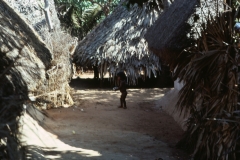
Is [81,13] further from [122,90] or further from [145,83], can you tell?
[122,90]

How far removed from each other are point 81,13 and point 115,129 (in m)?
14.1

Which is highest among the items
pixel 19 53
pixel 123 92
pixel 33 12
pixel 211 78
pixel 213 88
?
pixel 33 12

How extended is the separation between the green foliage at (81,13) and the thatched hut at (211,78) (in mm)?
14705

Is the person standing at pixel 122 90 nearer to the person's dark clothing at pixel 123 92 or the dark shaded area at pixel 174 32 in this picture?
the person's dark clothing at pixel 123 92

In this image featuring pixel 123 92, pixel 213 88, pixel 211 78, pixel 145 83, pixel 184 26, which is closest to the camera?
pixel 213 88

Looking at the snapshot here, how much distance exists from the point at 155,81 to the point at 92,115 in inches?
264

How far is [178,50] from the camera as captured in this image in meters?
6.03

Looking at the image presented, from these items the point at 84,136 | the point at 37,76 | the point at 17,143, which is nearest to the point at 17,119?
the point at 17,143

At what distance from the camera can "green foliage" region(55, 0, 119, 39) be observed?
20625mm

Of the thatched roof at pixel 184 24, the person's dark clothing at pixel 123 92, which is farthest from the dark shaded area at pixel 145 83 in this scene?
the thatched roof at pixel 184 24

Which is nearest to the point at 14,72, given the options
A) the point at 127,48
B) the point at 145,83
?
the point at 127,48

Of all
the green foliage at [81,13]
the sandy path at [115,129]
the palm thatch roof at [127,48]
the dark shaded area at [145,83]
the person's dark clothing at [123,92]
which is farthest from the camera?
the green foliage at [81,13]

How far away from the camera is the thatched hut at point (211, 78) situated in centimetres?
493

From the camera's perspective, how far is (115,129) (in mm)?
8383
